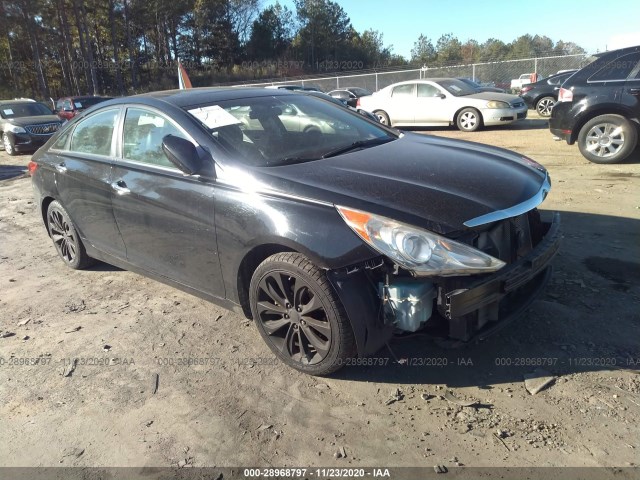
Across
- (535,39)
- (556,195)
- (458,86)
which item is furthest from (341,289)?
(535,39)

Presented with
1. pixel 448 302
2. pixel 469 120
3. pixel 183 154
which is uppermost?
pixel 183 154

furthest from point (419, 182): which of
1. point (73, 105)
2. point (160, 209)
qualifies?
point (73, 105)

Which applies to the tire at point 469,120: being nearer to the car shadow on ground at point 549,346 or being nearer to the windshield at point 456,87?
the windshield at point 456,87

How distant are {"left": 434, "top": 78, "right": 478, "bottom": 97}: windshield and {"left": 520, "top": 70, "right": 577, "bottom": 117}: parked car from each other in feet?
11.5

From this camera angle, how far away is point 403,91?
14703 mm

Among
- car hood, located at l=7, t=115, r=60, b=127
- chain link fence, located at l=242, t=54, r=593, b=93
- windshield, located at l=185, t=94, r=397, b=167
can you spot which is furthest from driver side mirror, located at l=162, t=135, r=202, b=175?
chain link fence, located at l=242, t=54, r=593, b=93

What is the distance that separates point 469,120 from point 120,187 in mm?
11665

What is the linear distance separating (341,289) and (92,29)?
187 feet

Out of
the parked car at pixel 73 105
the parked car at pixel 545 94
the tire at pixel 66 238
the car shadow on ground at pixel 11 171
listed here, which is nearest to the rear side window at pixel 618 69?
the tire at pixel 66 238

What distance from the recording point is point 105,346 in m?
3.48

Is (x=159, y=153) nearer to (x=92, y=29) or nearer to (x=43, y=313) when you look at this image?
(x=43, y=313)

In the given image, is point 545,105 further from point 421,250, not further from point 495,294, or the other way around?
point 421,250

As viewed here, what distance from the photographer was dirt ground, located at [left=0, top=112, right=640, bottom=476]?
7.70ft

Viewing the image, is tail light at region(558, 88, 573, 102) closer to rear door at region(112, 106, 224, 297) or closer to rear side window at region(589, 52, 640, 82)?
rear side window at region(589, 52, 640, 82)
